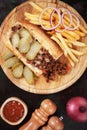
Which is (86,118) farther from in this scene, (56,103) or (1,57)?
(1,57)

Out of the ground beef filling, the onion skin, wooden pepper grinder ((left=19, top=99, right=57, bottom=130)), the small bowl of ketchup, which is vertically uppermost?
the ground beef filling

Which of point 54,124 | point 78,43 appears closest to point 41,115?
point 54,124

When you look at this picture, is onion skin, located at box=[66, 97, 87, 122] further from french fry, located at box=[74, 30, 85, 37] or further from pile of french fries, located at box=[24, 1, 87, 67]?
french fry, located at box=[74, 30, 85, 37]

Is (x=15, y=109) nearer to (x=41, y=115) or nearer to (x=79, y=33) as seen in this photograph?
(x=41, y=115)

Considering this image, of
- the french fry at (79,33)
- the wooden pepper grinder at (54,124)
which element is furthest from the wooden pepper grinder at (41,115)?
the french fry at (79,33)

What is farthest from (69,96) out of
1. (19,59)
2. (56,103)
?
(19,59)

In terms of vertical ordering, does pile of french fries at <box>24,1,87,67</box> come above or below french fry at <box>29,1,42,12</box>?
below

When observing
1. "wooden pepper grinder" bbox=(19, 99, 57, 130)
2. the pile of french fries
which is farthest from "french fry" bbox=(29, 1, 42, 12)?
"wooden pepper grinder" bbox=(19, 99, 57, 130)
